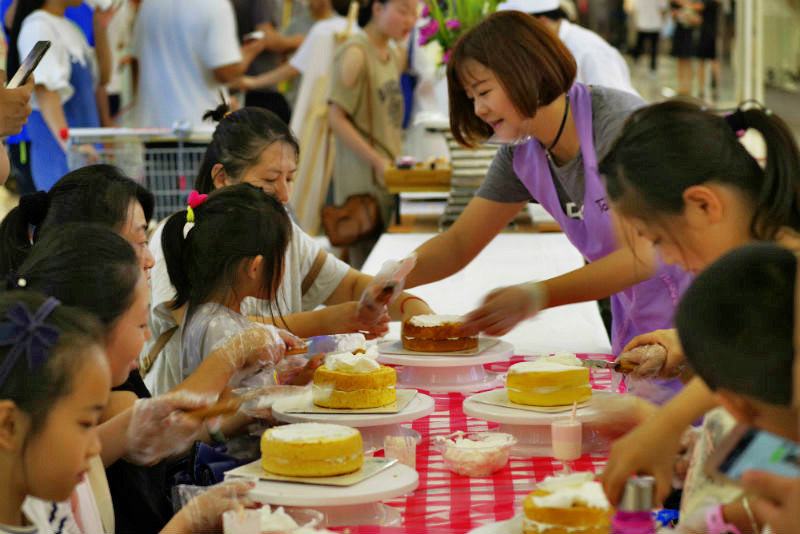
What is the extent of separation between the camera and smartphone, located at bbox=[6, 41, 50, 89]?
2361 mm

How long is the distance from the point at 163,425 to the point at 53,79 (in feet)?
12.0

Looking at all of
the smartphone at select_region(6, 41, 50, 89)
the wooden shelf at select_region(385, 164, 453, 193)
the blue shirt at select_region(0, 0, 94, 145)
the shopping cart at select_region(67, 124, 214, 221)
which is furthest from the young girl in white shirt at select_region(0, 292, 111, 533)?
the blue shirt at select_region(0, 0, 94, 145)

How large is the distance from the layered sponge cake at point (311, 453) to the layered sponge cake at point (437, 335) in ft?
2.70

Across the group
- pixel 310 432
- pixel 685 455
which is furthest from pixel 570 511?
pixel 310 432

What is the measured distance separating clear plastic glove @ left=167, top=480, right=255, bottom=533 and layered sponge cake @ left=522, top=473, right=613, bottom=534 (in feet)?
1.38

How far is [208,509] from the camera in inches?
57.2

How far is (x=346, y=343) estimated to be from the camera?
2281 millimetres

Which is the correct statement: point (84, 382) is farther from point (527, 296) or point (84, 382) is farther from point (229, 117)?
point (229, 117)

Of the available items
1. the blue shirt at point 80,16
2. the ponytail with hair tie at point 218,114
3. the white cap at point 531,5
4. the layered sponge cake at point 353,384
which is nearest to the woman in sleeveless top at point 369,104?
the white cap at point 531,5

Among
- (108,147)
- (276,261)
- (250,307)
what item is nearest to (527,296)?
(276,261)

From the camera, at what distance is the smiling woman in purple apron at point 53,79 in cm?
482

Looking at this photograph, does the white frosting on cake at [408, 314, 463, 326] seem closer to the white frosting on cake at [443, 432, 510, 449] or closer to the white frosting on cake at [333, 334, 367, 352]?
the white frosting on cake at [333, 334, 367, 352]

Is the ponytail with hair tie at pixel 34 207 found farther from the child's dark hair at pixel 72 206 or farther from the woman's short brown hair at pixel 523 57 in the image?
the woman's short brown hair at pixel 523 57

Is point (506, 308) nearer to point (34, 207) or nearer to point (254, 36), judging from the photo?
point (34, 207)
